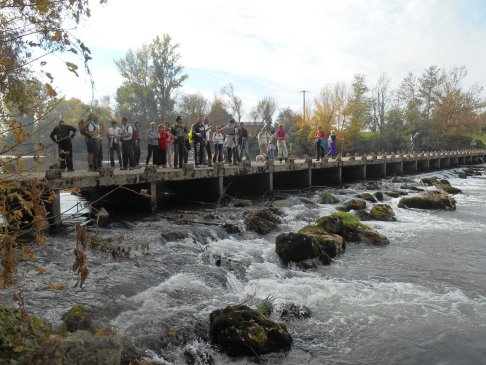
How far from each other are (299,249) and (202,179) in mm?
7835

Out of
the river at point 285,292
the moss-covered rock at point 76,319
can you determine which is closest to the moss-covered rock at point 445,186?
the river at point 285,292

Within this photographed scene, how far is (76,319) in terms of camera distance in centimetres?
457

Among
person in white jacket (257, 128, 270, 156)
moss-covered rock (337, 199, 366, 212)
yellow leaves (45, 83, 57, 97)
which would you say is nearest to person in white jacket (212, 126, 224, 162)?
person in white jacket (257, 128, 270, 156)

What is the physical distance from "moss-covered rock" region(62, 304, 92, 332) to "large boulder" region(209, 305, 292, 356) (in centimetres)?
142

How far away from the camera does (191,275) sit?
262 inches

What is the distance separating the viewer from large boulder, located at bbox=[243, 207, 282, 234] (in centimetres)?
1012

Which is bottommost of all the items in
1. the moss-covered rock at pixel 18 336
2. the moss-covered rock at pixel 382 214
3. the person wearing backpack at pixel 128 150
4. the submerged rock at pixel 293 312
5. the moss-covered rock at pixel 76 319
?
the submerged rock at pixel 293 312

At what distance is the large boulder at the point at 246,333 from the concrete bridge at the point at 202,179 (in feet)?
5.86

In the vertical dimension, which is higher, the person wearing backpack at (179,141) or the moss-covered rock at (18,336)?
the person wearing backpack at (179,141)

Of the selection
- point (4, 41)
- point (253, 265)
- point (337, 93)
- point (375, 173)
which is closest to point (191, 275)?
point (253, 265)

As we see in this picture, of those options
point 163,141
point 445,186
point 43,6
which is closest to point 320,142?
point 445,186

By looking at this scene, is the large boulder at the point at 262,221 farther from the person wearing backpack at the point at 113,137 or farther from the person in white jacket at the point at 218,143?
the person in white jacket at the point at 218,143

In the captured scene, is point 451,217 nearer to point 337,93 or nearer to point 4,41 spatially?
point 4,41

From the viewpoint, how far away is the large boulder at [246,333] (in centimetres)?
448
